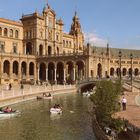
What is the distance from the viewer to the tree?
3050 cm

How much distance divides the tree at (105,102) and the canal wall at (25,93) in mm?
22989

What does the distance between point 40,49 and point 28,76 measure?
42.3 feet

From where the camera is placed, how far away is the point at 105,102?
31.8 metres

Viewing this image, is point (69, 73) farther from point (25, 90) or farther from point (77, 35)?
point (25, 90)

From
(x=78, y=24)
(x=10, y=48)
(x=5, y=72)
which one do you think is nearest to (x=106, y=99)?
(x=5, y=72)

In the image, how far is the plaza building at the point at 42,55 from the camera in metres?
96.5

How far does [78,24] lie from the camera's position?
5522 inches

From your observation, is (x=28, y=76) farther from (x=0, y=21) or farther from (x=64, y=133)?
(x=64, y=133)

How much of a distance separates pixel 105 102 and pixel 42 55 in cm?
7584

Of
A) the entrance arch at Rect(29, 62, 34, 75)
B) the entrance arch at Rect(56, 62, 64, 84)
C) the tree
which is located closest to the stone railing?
the entrance arch at Rect(56, 62, 64, 84)

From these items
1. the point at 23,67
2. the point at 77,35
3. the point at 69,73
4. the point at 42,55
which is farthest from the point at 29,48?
the point at 77,35

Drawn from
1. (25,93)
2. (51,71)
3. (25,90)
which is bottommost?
(25,93)

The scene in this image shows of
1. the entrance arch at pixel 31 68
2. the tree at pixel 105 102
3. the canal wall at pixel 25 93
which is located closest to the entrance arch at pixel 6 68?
the entrance arch at pixel 31 68

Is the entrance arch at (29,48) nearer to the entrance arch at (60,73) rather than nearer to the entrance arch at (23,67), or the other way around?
the entrance arch at (23,67)
